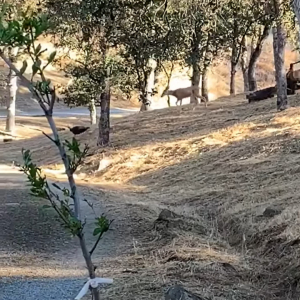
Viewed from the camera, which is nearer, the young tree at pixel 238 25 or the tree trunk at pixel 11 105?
the young tree at pixel 238 25

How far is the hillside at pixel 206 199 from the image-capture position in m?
6.32

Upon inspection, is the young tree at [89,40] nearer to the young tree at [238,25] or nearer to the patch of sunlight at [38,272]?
the young tree at [238,25]

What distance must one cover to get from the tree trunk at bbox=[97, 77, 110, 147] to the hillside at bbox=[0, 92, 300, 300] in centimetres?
33

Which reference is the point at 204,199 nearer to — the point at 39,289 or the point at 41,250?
the point at 41,250

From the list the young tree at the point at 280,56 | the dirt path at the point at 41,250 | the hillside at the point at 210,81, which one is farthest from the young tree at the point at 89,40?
the hillside at the point at 210,81

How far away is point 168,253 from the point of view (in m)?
7.14

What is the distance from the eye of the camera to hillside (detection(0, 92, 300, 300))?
249 inches

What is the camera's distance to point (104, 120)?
18.4m

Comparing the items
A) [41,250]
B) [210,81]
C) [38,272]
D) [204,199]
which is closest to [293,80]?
[204,199]

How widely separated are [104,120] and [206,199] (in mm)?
7709

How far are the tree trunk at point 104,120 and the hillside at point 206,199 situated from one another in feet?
1.08

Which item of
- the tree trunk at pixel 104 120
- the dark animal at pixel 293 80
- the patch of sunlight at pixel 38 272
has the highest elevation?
the dark animal at pixel 293 80

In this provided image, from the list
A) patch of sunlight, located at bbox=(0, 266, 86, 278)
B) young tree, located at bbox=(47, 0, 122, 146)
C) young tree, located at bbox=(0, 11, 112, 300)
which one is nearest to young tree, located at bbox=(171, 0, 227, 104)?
young tree, located at bbox=(47, 0, 122, 146)

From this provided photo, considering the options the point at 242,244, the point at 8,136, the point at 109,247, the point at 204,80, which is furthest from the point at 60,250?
the point at 204,80
